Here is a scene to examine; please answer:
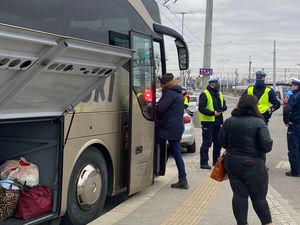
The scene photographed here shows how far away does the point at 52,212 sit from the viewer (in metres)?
5.08

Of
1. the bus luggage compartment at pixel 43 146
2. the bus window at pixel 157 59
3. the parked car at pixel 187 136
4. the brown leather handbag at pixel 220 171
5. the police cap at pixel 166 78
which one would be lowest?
the parked car at pixel 187 136

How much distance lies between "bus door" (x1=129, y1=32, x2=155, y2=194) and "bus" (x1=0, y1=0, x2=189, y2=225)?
1 cm

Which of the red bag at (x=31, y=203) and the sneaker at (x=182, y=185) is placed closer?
the red bag at (x=31, y=203)

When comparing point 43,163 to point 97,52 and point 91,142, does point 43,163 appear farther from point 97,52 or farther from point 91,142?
point 97,52

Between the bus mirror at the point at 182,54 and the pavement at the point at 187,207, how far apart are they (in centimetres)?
201

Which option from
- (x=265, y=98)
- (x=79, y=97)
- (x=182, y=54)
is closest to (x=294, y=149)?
(x=265, y=98)

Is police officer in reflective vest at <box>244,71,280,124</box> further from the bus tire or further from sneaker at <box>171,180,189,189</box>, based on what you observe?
the bus tire

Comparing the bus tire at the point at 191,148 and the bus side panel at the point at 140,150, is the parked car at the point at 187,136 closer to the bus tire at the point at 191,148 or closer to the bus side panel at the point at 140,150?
the bus tire at the point at 191,148

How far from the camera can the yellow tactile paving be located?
588 cm

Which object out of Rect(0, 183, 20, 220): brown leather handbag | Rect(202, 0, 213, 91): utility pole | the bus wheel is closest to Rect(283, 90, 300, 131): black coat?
the bus wheel

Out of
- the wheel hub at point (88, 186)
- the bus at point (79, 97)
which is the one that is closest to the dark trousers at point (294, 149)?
the bus at point (79, 97)

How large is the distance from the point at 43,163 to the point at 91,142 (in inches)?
28.8

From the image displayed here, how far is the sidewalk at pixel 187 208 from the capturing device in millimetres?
5883

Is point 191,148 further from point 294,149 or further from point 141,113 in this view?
point 141,113
